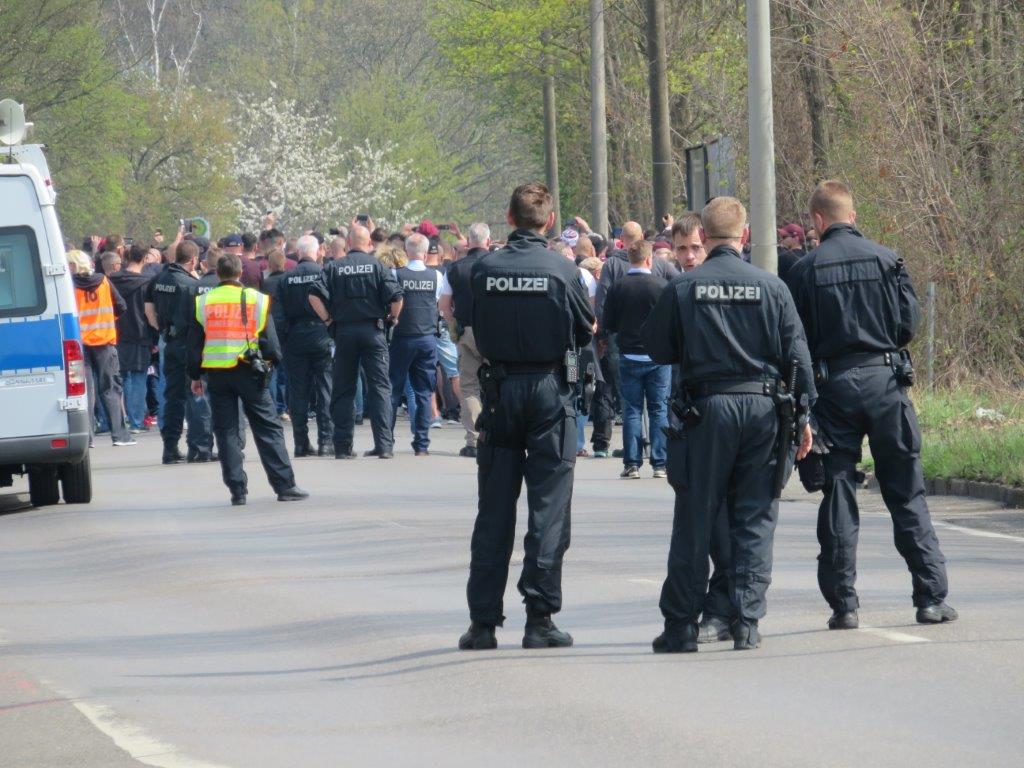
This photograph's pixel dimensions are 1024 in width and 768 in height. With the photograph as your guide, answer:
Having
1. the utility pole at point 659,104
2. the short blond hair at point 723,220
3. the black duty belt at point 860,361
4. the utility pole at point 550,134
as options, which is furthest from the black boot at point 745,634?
the utility pole at point 550,134

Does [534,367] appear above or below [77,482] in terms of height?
A: above

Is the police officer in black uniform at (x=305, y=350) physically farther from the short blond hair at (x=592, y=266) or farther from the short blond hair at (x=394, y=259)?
the short blond hair at (x=592, y=266)

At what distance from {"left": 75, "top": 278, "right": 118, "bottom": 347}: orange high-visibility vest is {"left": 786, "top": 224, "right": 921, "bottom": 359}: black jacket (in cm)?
1327

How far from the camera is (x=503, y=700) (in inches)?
299

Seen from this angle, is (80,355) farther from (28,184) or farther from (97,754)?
(97,754)

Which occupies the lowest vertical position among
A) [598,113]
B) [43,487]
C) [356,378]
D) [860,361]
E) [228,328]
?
[43,487]

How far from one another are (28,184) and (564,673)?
8736mm

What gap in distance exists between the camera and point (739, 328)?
8266 mm

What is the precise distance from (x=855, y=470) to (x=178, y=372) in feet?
38.5

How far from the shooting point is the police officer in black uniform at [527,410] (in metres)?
8.49

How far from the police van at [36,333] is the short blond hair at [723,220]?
25.9 feet

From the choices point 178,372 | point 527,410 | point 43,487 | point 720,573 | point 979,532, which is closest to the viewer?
point 527,410

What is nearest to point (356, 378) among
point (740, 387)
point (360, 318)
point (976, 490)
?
point (360, 318)

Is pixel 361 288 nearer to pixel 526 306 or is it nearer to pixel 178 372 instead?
pixel 178 372
